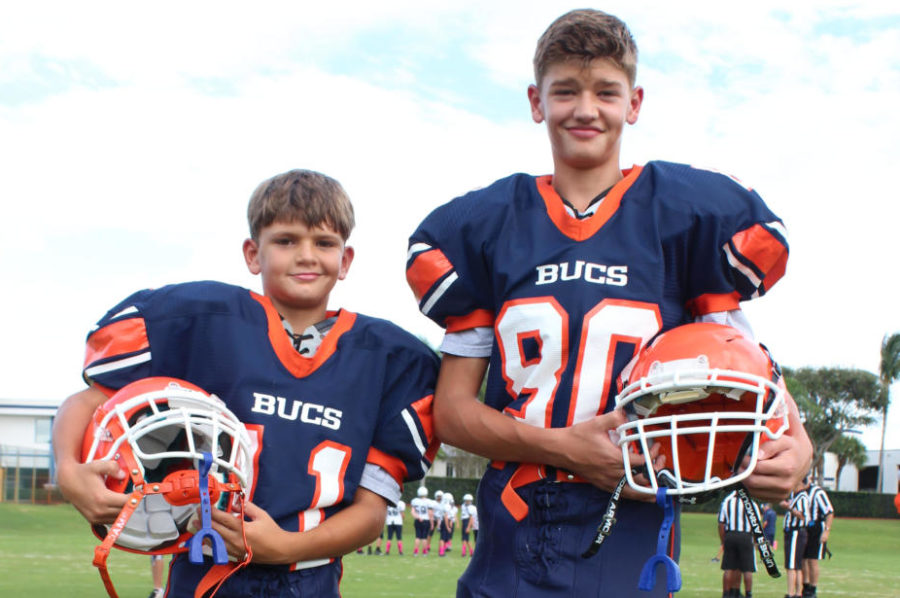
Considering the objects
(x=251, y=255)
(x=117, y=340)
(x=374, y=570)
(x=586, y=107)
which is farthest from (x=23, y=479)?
(x=586, y=107)

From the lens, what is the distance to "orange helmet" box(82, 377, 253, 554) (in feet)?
8.07

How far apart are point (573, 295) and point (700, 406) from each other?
43 centimetres

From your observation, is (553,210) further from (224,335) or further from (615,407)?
(224,335)

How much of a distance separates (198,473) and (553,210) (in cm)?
118

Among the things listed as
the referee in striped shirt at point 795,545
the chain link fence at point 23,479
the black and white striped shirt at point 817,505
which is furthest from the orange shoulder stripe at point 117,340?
the chain link fence at point 23,479

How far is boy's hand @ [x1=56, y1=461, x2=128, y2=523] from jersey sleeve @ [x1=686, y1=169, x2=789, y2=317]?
5.26ft

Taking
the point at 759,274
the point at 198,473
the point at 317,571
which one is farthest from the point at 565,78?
the point at 317,571

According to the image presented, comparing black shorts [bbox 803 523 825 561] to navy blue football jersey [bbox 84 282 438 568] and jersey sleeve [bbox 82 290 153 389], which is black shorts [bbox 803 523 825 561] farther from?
jersey sleeve [bbox 82 290 153 389]

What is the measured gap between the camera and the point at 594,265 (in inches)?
98.7

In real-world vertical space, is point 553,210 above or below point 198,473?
above

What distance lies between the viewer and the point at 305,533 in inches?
109

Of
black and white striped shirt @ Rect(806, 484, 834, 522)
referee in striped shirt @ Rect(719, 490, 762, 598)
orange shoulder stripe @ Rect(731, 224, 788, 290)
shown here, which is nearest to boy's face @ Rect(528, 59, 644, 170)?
orange shoulder stripe @ Rect(731, 224, 788, 290)

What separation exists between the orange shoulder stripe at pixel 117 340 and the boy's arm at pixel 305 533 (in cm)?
59

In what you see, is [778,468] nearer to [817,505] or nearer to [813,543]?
[813,543]
